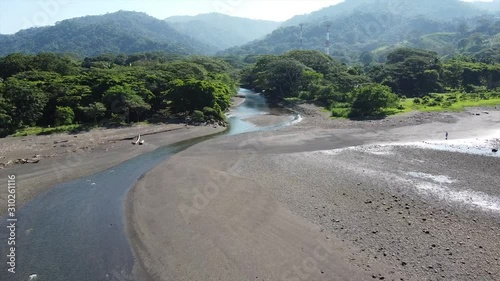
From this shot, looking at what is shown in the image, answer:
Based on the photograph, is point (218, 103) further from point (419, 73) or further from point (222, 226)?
point (419, 73)

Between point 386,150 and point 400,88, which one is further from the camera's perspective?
point 400,88

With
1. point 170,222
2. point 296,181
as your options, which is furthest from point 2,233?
point 296,181

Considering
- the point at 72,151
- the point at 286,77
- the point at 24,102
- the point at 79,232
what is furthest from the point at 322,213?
the point at 286,77

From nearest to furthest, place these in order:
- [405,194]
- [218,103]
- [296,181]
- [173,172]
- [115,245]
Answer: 1. [115,245]
2. [405,194]
3. [296,181]
4. [173,172]
5. [218,103]

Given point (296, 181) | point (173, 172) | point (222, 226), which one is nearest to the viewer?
point (222, 226)

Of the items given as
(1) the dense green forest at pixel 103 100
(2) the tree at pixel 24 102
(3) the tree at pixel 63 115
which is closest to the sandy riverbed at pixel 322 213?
(1) the dense green forest at pixel 103 100

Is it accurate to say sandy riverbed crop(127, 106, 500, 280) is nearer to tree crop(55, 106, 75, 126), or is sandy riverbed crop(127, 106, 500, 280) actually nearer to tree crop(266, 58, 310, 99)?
tree crop(55, 106, 75, 126)

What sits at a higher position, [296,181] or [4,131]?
[4,131]
